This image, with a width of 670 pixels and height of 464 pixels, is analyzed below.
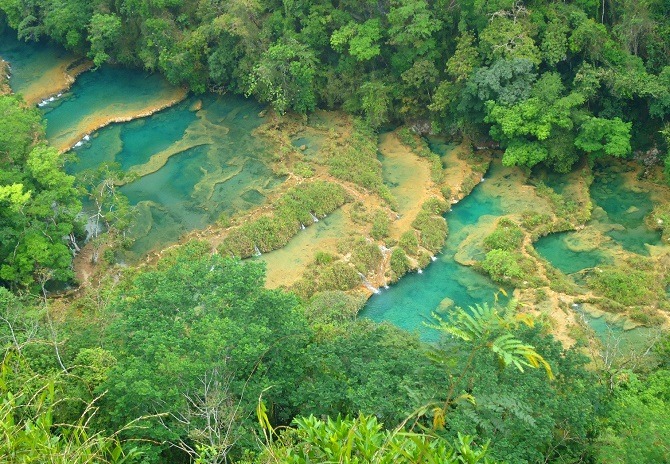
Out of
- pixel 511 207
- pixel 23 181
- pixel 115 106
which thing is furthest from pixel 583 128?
pixel 115 106

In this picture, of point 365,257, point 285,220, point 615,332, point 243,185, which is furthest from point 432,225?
point 243,185

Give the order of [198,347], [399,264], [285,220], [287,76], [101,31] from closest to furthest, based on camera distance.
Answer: [198,347] → [399,264] → [285,220] → [287,76] → [101,31]

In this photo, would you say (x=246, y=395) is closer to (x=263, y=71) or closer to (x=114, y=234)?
(x=114, y=234)

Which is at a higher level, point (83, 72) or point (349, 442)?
point (349, 442)

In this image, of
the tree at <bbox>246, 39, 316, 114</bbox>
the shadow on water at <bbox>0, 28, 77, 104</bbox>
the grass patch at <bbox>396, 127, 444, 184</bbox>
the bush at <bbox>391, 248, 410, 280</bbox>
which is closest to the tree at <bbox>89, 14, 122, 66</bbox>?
the shadow on water at <bbox>0, 28, 77, 104</bbox>

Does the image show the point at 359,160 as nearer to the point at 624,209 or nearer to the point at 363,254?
the point at 363,254
